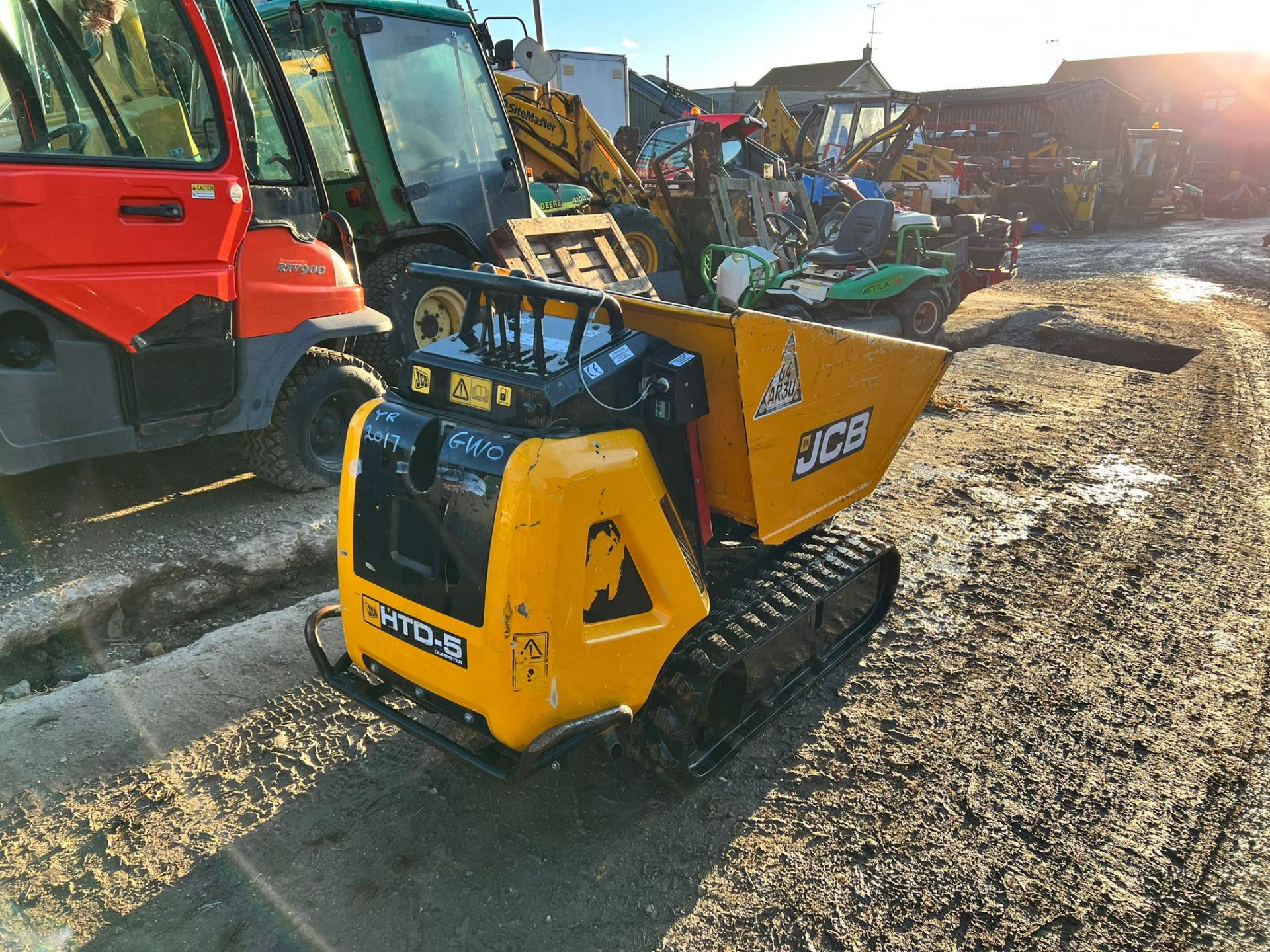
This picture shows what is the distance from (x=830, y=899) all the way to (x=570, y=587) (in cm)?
110

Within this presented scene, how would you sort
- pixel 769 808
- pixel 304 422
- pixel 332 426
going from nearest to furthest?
pixel 769 808 → pixel 304 422 → pixel 332 426

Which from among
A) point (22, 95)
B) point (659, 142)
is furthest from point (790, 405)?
point (659, 142)

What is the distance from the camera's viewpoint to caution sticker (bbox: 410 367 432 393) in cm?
239

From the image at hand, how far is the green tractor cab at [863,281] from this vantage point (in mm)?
7695

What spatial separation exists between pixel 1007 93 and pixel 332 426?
111 feet

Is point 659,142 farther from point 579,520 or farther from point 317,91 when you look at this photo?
point 579,520

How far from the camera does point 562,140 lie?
867cm

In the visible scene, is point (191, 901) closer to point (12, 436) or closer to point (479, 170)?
point (12, 436)

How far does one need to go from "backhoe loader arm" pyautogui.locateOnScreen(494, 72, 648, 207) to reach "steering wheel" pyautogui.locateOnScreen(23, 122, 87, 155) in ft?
18.8

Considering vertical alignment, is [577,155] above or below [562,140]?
below

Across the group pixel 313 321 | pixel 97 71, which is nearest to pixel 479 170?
pixel 313 321

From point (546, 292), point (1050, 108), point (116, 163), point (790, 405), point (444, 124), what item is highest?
point (1050, 108)

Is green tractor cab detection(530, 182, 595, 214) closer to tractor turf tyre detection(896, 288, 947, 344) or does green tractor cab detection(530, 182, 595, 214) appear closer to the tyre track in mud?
tractor turf tyre detection(896, 288, 947, 344)

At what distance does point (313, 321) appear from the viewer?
4.14 meters
